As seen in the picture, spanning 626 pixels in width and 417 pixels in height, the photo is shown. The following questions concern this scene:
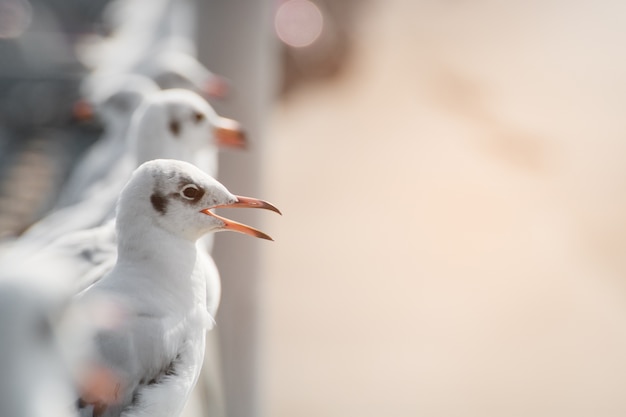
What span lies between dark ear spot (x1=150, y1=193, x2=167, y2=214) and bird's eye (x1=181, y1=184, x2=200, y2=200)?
14 millimetres

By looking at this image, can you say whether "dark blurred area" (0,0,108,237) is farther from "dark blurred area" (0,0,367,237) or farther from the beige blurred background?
the beige blurred background

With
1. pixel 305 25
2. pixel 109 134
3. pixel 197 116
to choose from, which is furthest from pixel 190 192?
pixel 305 25

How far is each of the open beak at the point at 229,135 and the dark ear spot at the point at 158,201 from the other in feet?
1.17

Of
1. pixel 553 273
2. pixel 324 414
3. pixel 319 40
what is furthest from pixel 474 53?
pixel 324 414

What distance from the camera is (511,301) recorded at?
2490 millimetres

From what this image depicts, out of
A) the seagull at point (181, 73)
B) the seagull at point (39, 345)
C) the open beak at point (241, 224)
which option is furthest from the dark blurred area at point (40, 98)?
the seagull at point (39, 345)

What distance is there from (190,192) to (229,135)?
1.27 ft

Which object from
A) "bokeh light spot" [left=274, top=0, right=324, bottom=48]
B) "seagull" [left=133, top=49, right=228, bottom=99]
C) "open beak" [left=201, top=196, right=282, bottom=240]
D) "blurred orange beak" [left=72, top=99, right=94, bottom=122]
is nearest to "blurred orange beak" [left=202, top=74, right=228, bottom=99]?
"seagull" [left=133, top=49, right=228, bottom=99]

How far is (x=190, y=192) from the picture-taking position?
695 mm

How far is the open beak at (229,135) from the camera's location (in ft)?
3.47

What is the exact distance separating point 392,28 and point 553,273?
1.81 meters

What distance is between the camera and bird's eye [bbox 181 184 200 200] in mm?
691

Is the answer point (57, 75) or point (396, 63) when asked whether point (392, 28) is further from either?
point (57, 75)

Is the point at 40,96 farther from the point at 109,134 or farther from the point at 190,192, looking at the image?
the point at 190,192
